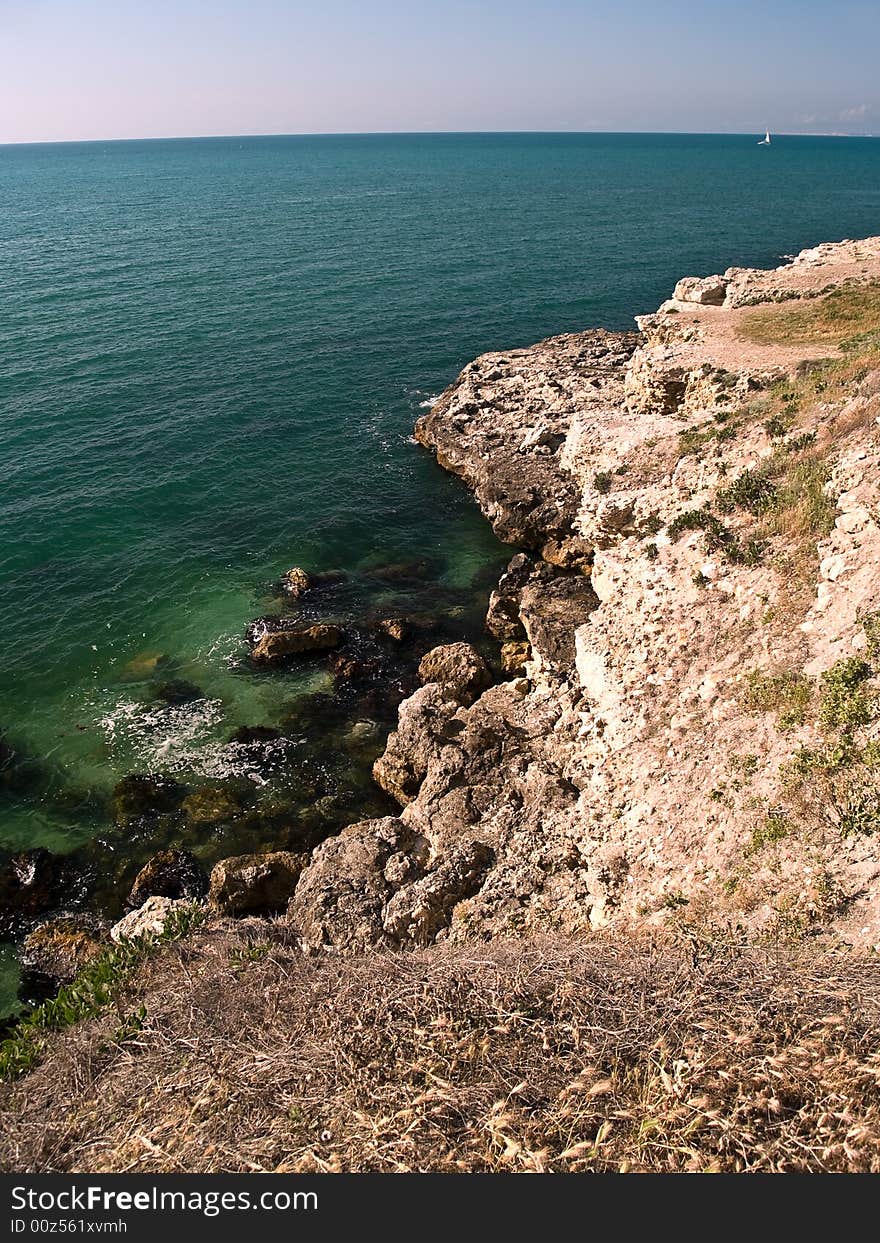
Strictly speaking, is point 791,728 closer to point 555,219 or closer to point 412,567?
point 412,567

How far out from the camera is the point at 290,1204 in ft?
25.8

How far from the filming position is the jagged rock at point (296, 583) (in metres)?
35.1

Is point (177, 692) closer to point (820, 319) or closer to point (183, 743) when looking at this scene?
point (183, 743)

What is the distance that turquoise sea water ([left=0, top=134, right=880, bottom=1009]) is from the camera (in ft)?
96.9

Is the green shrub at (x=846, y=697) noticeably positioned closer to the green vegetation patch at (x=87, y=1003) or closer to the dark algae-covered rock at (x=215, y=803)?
the green vegetation patch at (x=87, y=1003)

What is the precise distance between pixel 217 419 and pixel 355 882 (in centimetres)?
4071

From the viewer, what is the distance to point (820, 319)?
41531 millimetres

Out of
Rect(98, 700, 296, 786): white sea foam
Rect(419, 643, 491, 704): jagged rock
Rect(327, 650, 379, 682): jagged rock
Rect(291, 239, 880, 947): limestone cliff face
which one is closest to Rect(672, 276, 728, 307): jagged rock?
Rect(291, 239, 880, 947): limestone cliff face

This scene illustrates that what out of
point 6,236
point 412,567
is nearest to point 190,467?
point 412,567

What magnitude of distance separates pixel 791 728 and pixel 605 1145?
1063cm

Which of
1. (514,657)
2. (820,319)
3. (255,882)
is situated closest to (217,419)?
(514,657)

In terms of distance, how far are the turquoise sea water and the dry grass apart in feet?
66.3

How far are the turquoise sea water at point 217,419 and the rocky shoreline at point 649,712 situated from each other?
3.79 meters

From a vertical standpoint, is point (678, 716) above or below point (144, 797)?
above
